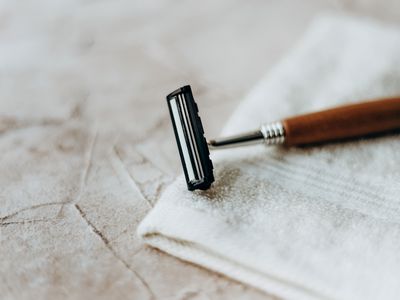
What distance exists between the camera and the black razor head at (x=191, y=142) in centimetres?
71

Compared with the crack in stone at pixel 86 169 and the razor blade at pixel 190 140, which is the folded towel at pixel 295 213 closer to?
the razor blade at pixel 190 140

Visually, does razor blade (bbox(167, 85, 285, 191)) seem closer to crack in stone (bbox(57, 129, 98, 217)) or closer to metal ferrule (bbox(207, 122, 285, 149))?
metal ferrule (bbox(207, 122, 285, 149))

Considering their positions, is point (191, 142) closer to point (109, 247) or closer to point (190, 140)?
point (190, 140)

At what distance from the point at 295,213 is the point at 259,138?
0.52 feet

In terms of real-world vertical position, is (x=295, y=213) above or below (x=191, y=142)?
below

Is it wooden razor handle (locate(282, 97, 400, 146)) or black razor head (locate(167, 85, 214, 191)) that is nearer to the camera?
black razor head (locate(167, 85, 214, 191))

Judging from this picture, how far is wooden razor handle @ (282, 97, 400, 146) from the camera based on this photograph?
2.68ft

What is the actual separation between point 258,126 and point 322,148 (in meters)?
0.12

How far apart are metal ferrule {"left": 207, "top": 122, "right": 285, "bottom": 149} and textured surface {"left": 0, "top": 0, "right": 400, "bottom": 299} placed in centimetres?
9

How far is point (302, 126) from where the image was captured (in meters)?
0.81

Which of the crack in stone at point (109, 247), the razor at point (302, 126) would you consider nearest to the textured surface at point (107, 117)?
the crack in stone at point (109, 247)

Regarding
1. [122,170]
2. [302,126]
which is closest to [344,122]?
[302,126]

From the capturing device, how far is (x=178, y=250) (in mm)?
676

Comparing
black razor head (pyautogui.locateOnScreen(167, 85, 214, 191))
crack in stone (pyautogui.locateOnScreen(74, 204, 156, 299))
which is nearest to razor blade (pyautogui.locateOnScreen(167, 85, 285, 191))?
black razor head (pyautogui.locateOnScreen(167, 85, 214, 191))
